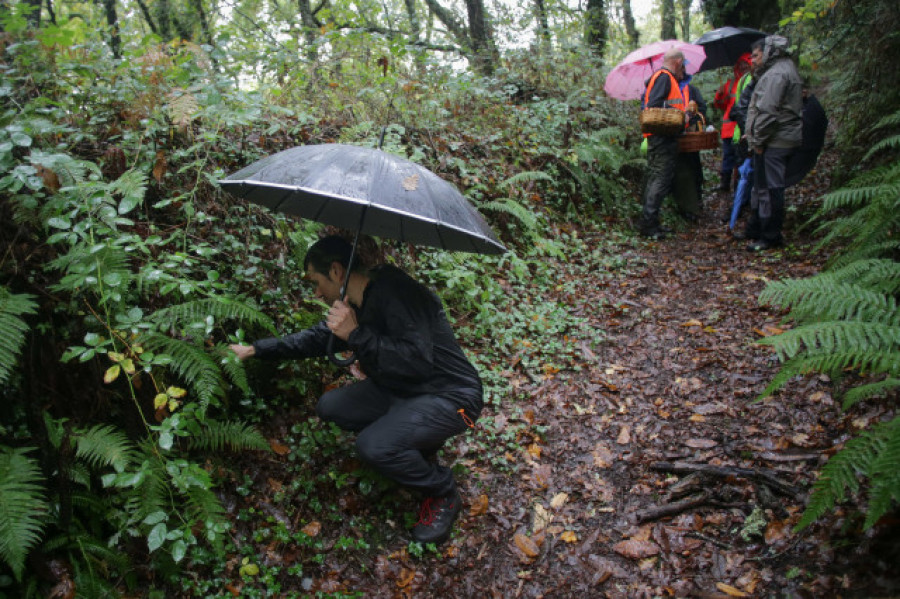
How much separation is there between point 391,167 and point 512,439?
8.27 ft

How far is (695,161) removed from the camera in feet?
29.9

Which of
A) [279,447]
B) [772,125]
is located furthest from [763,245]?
[279,447]

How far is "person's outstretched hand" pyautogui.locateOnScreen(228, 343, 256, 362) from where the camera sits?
324cm

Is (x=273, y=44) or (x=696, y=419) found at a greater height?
(x=273, y=44)

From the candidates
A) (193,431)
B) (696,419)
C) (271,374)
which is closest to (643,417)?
(696,419)

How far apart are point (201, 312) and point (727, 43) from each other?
33.7ft

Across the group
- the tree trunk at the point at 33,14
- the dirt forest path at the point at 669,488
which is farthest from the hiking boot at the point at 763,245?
the tree trunk at the point at 33,14

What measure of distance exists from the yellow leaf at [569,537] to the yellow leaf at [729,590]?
2.83ft

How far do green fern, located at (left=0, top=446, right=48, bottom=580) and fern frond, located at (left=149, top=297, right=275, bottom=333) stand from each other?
0.89m

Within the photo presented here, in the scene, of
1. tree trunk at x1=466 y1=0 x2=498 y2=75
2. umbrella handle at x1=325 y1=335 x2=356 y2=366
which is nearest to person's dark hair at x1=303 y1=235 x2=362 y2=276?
umbrella handle at x1=325 y1=335 x2=356 y2=366

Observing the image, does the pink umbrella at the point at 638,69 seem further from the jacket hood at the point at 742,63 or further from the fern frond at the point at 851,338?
the fern frond at the point at 851,338

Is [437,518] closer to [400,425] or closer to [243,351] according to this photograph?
[400,425]

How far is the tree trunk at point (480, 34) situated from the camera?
11250mm

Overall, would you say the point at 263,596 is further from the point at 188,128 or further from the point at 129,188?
the point at 188,128
